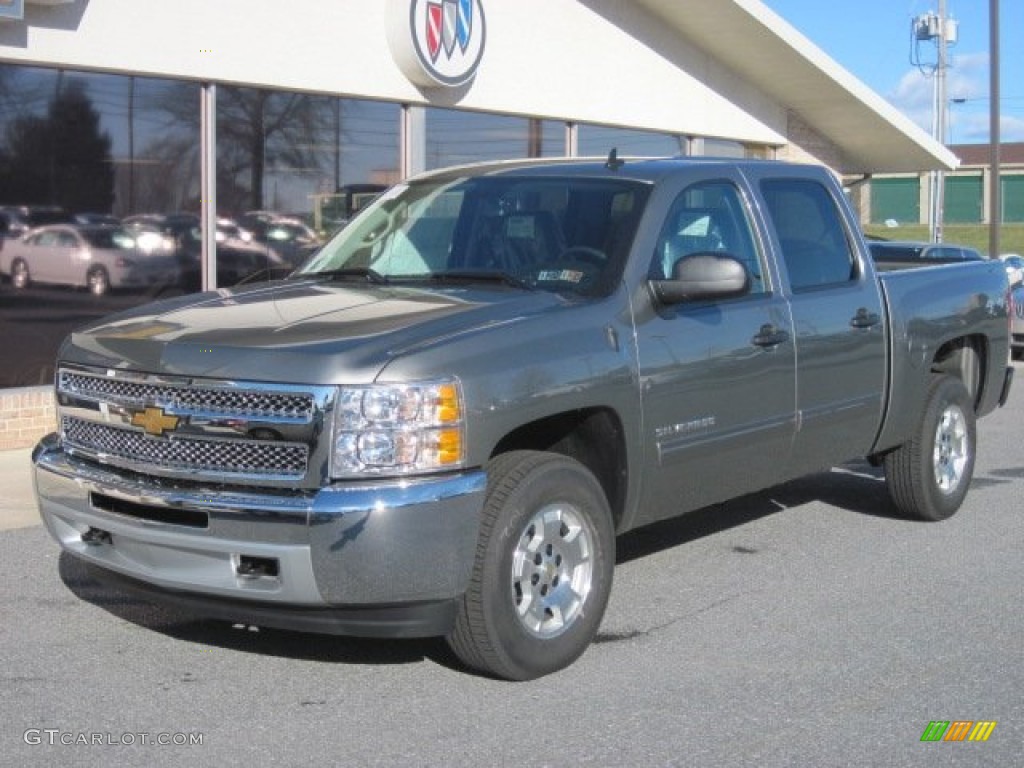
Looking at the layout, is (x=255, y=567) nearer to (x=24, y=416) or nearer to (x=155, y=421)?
(x=155, y=421)

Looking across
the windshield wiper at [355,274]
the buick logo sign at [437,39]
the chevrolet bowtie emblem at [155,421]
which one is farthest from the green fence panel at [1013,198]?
the chevrolet bowtie emblem at [155,421]

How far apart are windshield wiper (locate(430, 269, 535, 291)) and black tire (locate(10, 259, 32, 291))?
5235mm

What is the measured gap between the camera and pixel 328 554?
4.66 metres

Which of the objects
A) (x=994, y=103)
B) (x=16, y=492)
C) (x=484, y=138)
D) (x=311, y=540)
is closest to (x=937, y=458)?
(x=311, y=540)

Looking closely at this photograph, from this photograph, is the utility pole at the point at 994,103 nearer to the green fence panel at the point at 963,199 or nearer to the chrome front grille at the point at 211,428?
the chrome front grille at the point at 211,428

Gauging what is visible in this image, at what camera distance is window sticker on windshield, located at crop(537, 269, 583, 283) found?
5828mm

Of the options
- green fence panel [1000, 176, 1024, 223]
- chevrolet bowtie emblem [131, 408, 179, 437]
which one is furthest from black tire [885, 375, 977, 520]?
green fence panel [1000, 176, 1024, 223]

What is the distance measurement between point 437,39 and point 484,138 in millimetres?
1463

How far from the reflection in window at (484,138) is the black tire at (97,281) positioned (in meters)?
3.70

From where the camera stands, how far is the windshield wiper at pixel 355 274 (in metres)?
6.16

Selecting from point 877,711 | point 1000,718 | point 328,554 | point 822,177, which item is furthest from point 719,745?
point 822,177

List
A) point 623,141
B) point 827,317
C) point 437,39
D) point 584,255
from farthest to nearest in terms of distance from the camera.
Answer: point 623,141 → point 437,39 → point 827,317 → point 584,255

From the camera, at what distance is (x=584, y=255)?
5969 mm

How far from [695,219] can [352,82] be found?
22.7 feet
